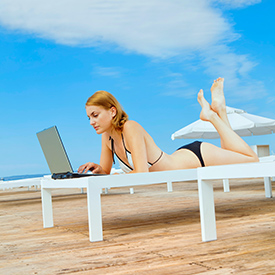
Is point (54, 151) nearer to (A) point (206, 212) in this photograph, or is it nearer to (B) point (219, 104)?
(B) point (219, 104)

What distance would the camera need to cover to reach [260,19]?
35750mm

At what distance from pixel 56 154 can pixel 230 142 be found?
116 centimetres

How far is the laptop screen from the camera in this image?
2.66 meters

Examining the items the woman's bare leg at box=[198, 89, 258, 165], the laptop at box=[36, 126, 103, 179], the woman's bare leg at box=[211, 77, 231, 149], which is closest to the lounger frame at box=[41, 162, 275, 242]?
the laptop at box=[36, 126, 103, 179]

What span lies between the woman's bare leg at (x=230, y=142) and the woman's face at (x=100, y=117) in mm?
648

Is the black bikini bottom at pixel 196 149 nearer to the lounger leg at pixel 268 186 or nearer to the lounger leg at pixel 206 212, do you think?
the lounger leg at pixel 206 212

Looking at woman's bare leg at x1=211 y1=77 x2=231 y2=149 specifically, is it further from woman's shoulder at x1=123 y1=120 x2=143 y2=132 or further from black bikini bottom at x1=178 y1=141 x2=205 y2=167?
woman's shoulder at x1=123 y1=120 x2=143 y2=132

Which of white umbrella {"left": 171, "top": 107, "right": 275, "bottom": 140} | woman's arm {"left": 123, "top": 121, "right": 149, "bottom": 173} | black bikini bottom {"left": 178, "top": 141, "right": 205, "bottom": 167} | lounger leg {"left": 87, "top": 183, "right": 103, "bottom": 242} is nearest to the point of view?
lounger leg {"left": 87, "top": 183, "right": 103, "bottom": 242}

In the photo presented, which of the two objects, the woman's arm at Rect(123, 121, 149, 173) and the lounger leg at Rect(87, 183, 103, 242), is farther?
the woman's arm at Rect(123, 121, 149, 173)

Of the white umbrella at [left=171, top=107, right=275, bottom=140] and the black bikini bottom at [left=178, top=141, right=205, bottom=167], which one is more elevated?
the white umbrella at [left=171, top=107, right=275, bottom=140]

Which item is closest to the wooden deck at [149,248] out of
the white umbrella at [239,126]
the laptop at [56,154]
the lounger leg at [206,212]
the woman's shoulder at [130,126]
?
the lounger leg at [206,212]

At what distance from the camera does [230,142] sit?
2.67 m

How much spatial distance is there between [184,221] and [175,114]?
41.0 meters

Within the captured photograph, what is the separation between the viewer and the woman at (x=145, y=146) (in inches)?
93.1
